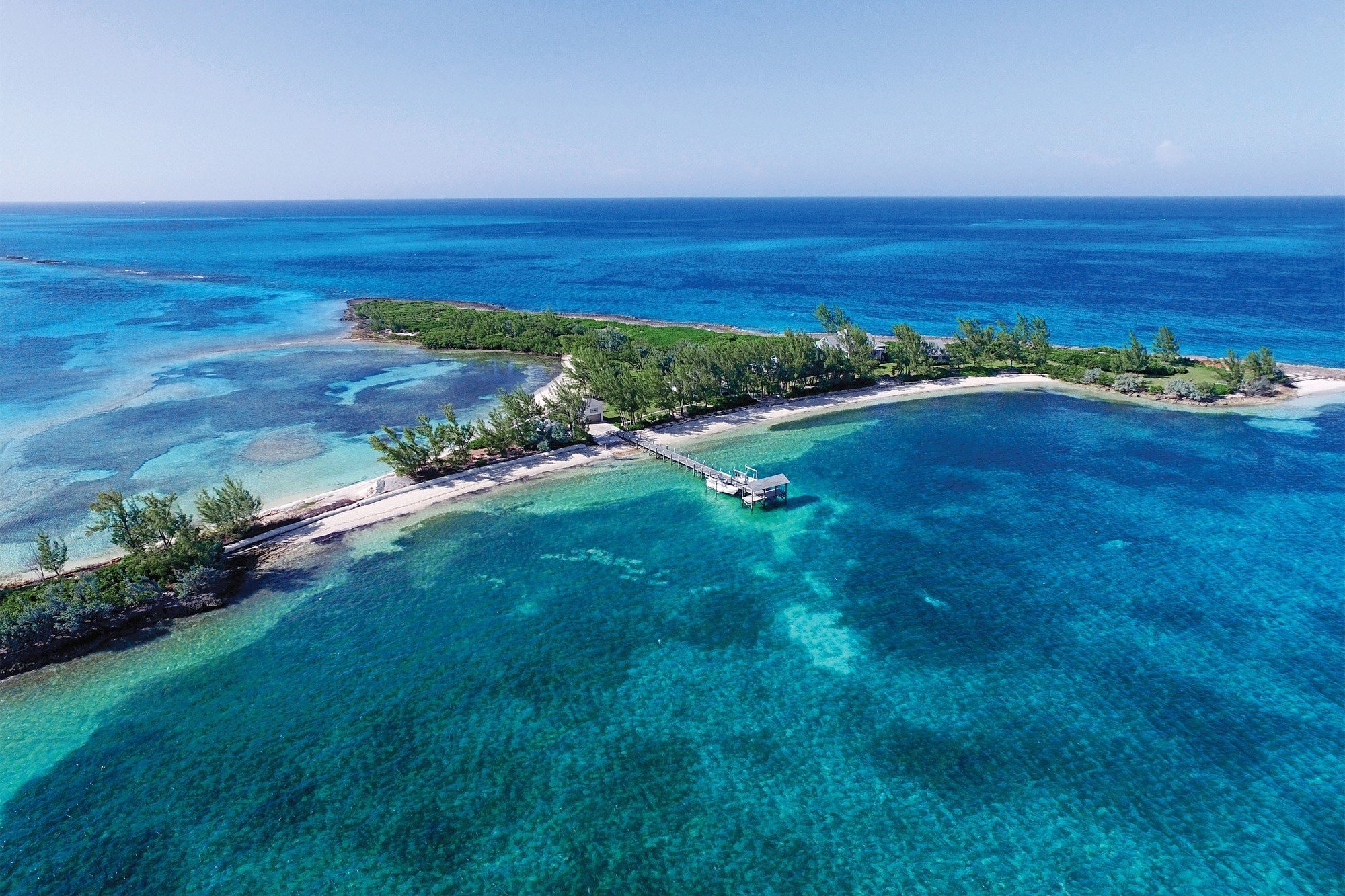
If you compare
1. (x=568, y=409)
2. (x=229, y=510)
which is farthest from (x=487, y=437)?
(x=229, y=510)

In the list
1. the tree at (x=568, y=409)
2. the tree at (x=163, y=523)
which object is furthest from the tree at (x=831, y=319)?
the tree at (x=163, y=523)

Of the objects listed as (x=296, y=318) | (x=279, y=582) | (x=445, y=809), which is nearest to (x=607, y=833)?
(x=445, y=809)

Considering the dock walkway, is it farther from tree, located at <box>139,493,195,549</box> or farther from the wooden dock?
tree, located at <box>139,493,195,549</box>

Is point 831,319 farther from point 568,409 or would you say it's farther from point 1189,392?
point 568,409

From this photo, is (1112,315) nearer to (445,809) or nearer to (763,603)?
(763,603)

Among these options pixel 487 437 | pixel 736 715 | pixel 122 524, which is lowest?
pixel 736 715

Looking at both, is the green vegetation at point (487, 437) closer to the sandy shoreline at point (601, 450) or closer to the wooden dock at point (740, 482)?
the sandy shoreline at point (601, 450)
